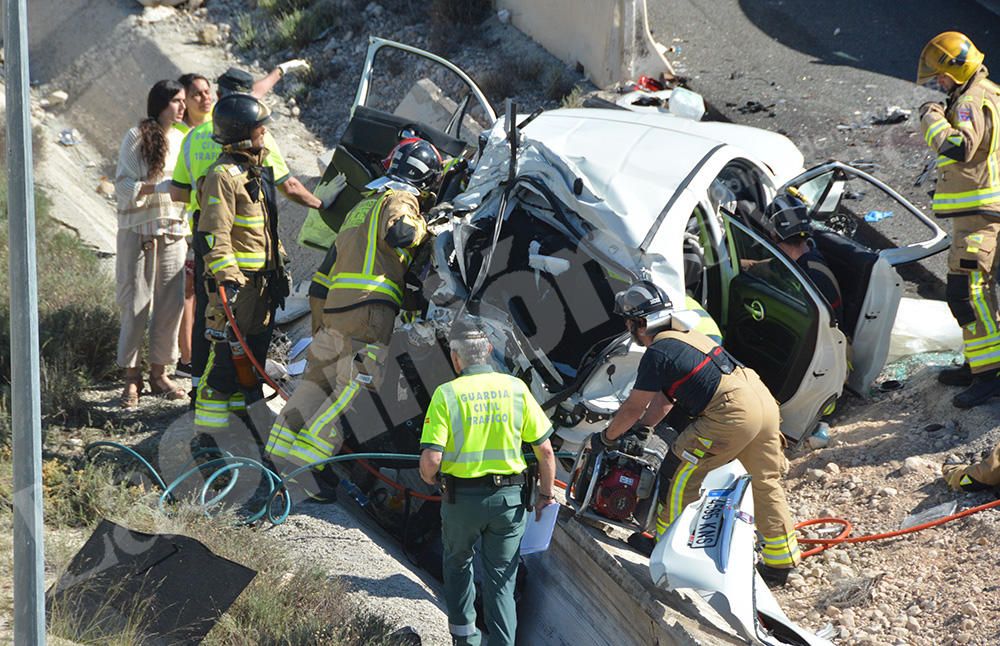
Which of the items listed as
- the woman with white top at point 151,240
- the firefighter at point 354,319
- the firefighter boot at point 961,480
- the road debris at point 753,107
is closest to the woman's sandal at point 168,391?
the woman with white top at point 151,240

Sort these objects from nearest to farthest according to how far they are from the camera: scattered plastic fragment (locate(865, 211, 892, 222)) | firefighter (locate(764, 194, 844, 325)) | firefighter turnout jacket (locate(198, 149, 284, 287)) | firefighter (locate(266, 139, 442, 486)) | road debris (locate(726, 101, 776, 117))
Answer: firefighter (locate(266, 139, 442, 486)) < firefighter turnout jacket (locate(198, 149, 284, 287)) < firefighter (locate(764, 194, 844, 325)) < scattered plastic fragment (locate(865, 211, 892, 222)) < road debris (locate(726, 101, 776, 117))

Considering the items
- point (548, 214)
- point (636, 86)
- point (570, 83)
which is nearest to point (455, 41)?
point (570, 83)

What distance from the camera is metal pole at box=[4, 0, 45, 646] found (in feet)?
12.3

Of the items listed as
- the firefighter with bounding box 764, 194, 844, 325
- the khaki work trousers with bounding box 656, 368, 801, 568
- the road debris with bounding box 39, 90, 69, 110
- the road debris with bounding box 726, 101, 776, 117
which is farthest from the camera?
the road debris with bounding box 39, 90, 69, 110

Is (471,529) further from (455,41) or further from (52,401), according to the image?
(455,41)

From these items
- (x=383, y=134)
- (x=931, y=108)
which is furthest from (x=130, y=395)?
(x=931, y=108)

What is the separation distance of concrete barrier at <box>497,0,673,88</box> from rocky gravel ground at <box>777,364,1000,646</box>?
17.4 ft

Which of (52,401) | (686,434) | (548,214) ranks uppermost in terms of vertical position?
(548,214)

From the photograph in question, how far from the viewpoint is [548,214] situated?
6629 millimetres

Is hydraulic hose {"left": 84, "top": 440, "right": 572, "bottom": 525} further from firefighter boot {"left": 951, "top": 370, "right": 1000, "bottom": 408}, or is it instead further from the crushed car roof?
firefighter boot {"left": 951, "top": 370, "right": 1000, "bottom": 408}

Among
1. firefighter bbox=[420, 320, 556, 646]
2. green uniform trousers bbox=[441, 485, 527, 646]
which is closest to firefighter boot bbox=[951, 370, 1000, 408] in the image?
firefighter bbox=[420, 320, 556, 646]

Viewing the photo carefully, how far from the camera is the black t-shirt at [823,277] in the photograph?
696cm

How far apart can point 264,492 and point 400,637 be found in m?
1.69

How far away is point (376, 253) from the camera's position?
254 inches
